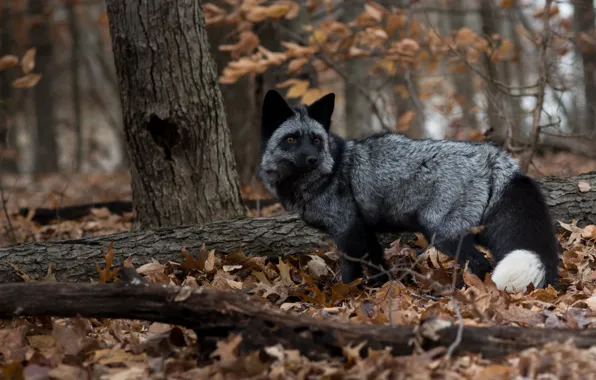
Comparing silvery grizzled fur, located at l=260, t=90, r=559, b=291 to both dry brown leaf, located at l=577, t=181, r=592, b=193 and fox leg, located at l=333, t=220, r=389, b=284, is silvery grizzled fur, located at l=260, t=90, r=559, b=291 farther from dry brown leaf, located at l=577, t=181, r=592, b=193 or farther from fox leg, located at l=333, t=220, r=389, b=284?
dry brown leaf, located at l=577, t=181, r=592, b=193

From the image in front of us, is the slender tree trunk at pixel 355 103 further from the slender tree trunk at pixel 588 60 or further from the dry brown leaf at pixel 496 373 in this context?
the dry brown leaf at pixel 496 373

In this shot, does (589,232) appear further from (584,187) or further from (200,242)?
(200,242)

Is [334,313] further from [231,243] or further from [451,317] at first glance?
[231,243]

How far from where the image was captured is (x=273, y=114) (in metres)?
6.13

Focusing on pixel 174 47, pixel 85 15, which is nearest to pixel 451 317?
pixel 174 47

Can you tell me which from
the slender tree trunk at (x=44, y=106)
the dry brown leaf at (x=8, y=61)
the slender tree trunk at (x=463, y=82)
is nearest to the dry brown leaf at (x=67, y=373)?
the dry brown leaf at (x=8, y=61)

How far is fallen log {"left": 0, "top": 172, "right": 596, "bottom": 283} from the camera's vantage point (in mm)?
6105

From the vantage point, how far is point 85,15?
103 feet

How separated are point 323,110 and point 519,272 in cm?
238

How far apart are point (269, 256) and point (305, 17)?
704 centimetres

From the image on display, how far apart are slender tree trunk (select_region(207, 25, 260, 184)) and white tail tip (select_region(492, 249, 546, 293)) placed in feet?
20.6

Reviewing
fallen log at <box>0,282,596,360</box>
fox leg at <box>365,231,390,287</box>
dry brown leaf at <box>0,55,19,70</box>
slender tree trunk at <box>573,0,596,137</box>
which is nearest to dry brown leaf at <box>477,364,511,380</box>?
fallen log at <box>0,282,596,360</box>

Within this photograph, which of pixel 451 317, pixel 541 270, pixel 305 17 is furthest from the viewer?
pixel 305 17

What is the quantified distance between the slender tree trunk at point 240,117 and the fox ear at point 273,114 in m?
4.51
